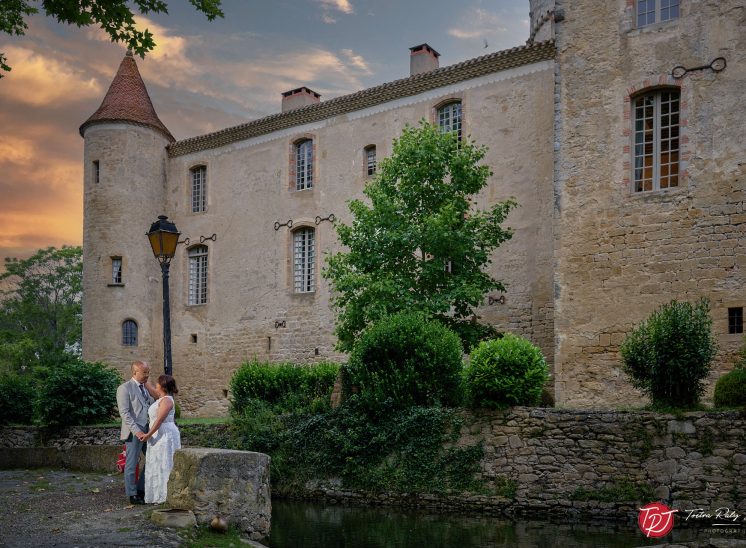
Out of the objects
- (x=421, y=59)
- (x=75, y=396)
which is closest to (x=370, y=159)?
(x=421, y=59)

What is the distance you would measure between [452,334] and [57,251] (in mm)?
29342

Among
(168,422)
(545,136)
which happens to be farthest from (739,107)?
(168,422)

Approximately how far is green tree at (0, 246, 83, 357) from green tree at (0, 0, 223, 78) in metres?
31.5

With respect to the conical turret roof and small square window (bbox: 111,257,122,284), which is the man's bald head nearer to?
small square window (bbox: 111,257,122,284)

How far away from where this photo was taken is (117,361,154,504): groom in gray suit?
30.2 feet

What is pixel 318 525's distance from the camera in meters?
11.6

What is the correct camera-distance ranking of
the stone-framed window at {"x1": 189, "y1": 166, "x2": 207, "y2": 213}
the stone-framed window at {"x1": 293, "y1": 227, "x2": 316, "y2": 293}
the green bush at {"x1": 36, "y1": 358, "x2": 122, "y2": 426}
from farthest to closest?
the stone-framed window at {"x1": 189, "y1": 166, "x2": 207, "y2": 213} < the stone-framed window at {"x1": 293, "y1": 227, "x2": 316, "y2": 293} < the green bush at {"x1": 36, "y1": 358, "x2": 122, "y2": 426}

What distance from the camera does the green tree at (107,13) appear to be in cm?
787

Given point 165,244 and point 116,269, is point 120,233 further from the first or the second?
point 165,244

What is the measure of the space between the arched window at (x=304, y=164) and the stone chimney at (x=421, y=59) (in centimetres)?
383

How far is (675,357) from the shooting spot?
12430 mm

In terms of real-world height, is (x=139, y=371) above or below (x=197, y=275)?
below

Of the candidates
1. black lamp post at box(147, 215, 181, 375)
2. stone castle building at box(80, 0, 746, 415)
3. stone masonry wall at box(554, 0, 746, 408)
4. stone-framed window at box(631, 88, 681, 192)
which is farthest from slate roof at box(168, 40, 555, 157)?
black lamp post at box(147, 215, 181, 375)

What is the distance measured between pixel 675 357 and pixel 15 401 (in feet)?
49.0
